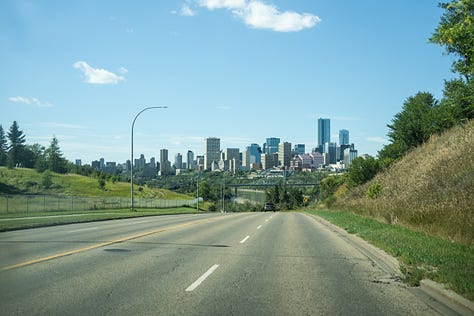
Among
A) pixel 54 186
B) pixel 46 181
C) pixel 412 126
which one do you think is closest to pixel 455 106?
pixel 412 126

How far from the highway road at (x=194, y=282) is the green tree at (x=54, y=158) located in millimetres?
114023

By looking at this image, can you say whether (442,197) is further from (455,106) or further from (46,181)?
(46,181)

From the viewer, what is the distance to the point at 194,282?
8984 mm

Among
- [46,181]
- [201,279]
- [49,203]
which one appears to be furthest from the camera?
[46,181]

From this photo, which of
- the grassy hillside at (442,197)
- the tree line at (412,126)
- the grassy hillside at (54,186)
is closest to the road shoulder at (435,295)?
the grassy hillside at (442,197)

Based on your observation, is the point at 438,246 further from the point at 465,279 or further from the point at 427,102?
the point at 427,102

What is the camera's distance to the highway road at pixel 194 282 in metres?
7.07

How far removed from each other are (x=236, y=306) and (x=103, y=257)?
622 centimetres

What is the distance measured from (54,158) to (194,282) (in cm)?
12927

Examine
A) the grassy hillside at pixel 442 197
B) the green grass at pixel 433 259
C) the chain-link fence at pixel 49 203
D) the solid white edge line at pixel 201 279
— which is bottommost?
the chain-link fence at pixel 49 203

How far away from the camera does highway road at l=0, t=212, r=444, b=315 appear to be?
707 centimetres

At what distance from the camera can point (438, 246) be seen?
12656 mm

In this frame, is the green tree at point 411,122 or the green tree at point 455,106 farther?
the green tree at point 411,122

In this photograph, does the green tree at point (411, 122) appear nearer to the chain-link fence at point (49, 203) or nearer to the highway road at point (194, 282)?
the chain-link fence at point (49, 203)
